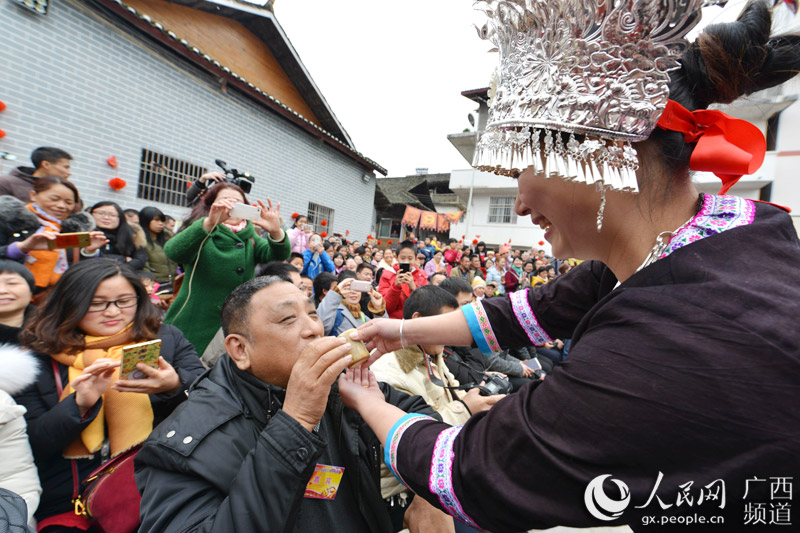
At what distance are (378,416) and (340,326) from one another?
10.6 ft

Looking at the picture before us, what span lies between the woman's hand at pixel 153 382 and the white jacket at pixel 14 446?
0.38 metres

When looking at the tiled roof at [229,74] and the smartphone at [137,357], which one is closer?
the smartphone at [137,357]

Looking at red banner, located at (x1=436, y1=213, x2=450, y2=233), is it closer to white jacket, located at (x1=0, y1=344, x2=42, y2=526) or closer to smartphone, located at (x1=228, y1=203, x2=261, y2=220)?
smartphone, located at (x1=228, y1=203, x2=261, y2=220)

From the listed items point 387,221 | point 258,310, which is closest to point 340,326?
point 258,310

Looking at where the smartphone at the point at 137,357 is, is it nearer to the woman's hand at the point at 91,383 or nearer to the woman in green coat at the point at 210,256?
the woman's hand at the point at 91,383

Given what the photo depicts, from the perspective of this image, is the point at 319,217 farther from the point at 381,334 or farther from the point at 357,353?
the point at 357,353

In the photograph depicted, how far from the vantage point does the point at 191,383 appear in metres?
2.40

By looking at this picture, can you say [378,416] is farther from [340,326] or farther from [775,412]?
[340,326]

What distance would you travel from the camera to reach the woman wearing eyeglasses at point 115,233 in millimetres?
4424

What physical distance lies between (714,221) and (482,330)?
1061 mm

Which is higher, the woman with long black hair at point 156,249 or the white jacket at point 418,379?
the woman with long black hair at point 156,249

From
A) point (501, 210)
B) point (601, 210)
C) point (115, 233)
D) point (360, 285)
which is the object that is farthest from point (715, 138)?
point (501, 210)

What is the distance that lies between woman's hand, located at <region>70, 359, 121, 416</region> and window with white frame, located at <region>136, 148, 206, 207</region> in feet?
21.3

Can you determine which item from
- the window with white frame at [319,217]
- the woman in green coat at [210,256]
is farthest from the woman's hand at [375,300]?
the window with white frame at [319,217]
